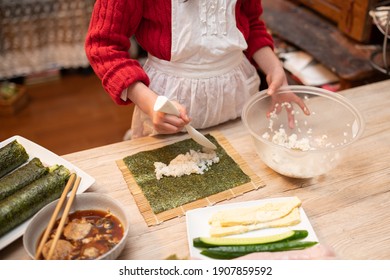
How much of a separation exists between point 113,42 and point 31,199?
0.45 meters

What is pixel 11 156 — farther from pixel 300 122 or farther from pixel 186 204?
pixel 300 122

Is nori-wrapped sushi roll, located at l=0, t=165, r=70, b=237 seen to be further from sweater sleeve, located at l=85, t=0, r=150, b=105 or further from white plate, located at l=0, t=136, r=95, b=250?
sweater sleeve, located at l=85, t=0, r=150, b=105

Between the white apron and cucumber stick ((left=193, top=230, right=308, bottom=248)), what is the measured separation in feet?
1.57

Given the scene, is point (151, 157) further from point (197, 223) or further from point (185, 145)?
point (197, 223)

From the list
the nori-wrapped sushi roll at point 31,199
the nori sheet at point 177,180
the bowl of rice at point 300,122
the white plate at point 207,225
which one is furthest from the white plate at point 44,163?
the bowl of rice at point 300,122

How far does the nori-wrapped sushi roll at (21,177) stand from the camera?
93cm

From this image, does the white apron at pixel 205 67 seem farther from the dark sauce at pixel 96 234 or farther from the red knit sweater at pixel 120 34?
the dark sauce at pixel 96 234

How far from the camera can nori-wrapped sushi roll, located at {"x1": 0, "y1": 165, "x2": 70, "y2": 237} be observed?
872 millimetres

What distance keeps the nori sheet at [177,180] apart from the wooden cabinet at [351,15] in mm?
1120

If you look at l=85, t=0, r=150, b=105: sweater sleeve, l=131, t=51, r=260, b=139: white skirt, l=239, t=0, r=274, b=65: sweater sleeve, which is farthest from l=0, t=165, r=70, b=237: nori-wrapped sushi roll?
l=239, t=0, r=274, b=65: sweater sleeve

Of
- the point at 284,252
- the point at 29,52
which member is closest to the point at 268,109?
the point at 284,252

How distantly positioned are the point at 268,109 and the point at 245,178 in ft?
0.83

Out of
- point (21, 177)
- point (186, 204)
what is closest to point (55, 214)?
point (21, 177)
